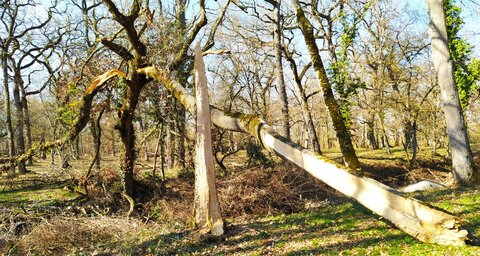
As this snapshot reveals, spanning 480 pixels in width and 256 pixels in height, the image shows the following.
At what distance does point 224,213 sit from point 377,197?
492 centimetres

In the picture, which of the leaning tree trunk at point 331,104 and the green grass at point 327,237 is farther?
the leaning tree trunk at point 331,104

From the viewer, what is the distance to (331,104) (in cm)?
736

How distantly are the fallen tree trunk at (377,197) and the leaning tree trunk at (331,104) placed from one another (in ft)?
7.35

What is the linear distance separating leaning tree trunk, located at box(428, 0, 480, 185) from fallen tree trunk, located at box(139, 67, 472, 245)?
22.1ft

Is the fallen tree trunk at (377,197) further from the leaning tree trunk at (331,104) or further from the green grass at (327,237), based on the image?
the leaning tree trunk at (331,104)

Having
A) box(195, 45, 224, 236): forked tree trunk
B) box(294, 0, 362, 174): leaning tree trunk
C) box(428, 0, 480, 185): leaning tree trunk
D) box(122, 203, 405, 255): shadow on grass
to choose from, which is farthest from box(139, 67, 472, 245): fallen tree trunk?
box(428, 0, 480, 185): leaning tree trunk

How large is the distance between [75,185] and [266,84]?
19499 millimetres

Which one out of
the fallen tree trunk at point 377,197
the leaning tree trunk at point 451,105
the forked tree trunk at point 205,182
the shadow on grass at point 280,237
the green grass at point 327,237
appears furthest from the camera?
the leaning tree trunk at point 451,105

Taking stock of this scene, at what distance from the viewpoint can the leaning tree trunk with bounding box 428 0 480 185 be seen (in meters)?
9.52

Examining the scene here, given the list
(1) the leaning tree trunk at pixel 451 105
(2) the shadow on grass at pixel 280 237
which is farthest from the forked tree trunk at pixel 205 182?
(1) the leaning tree trunk at pixel 451 105

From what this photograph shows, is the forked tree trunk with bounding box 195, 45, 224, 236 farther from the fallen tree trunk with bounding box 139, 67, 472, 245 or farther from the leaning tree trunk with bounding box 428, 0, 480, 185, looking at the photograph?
the leaning tree trunk with bounding box 428, 0, 480, 185

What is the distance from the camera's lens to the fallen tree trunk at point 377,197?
3.79 m

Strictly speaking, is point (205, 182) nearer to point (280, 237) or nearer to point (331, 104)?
point (280, 237)

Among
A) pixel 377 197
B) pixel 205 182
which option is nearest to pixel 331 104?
pixel 205 182
